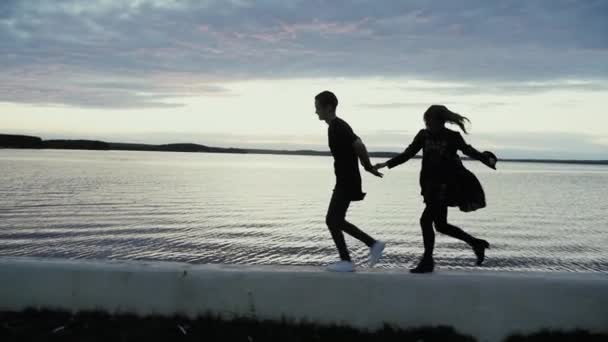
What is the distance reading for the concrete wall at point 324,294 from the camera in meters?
4.50

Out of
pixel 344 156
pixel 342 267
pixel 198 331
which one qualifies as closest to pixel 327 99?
pixel 344 156

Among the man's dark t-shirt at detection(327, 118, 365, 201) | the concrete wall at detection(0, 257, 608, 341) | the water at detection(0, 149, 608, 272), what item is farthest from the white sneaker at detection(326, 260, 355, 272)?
the water at detection(0, 149, 608, 272)

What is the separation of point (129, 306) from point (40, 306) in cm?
83

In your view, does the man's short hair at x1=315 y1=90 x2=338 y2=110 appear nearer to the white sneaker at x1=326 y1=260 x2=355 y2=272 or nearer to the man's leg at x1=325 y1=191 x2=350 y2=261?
the man's leg at x1=325 y1=191 x2=350 y2=261

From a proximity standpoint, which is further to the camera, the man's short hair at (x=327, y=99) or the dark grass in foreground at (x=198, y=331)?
the man's short hair at (x=327, y=99)

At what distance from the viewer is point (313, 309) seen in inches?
183

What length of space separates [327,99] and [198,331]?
Answer: 2457mm

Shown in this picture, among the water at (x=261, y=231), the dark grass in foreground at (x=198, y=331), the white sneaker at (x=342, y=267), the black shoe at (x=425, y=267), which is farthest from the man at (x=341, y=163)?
the water at (x=261, y=231)

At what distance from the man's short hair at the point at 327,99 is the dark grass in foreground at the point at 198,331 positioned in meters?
2.10

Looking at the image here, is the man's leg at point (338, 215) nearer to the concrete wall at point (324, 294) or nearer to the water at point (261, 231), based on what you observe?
the concrete wall at point (324, 294)

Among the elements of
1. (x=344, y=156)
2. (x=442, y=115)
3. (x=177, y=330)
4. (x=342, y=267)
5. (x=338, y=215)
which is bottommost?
(x=177, y=330)

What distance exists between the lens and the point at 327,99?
5.32 m

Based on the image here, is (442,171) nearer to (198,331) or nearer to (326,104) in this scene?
(326,104)

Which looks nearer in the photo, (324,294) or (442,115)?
(324,294)
